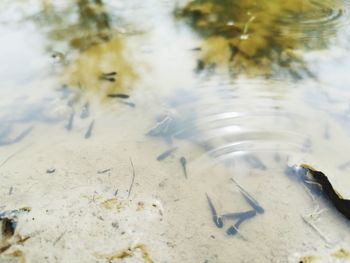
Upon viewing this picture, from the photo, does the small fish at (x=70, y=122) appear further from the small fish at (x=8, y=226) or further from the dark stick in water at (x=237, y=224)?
the dark stick in water at (x=237, y=224)

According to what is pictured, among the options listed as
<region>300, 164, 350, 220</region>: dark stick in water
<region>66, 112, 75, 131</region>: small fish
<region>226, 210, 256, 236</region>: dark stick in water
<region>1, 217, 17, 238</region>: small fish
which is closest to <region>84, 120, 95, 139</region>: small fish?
<region>66, 112, 75, 131</region>: small fish

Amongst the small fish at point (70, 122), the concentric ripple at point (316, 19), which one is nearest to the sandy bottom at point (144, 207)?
the small fish at point (70, 122)

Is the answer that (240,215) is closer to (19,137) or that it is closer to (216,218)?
(216,218)

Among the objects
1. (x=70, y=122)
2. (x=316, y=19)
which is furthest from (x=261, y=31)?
(x=70, y=122)

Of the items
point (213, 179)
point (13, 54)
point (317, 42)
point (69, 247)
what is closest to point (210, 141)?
point (213, 179)

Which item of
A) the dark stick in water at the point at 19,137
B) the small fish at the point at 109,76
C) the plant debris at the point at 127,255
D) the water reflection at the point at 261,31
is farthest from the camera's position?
the water reflection at the point at 261,31

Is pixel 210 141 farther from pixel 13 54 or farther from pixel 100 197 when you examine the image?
pixel 13 54
